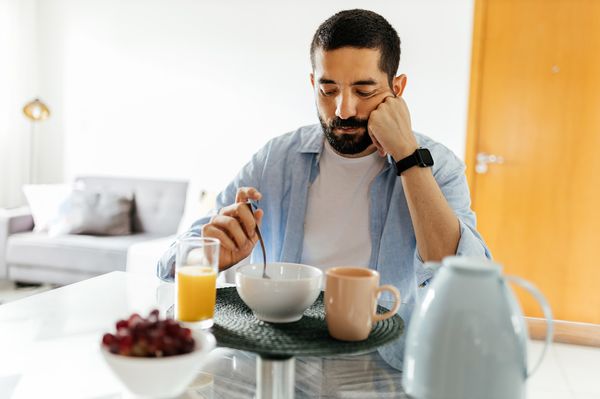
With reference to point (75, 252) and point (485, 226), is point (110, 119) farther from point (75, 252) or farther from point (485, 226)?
point (485, 226)

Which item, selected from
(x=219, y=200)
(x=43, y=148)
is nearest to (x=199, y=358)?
(x=219, y=200)

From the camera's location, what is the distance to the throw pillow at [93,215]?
3.65 m

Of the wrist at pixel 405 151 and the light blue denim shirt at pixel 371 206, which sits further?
the light blue denim shirt at pixel 371 206

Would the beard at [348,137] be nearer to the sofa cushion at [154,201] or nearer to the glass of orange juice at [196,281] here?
the glass of orange juice at [196,281]

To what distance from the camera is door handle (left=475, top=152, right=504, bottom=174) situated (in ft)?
10.8

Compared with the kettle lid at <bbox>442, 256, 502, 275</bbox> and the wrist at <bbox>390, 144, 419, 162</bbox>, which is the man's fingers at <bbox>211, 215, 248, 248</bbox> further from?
the kettle lid at <bbox>442, 256, 502, 275</bbox>

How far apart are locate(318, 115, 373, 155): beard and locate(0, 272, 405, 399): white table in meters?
0.57

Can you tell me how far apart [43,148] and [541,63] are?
12.1 ft

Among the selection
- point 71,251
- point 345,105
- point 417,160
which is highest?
point 345,105

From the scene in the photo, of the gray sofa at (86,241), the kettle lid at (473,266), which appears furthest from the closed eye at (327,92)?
the gray sofa at (86,241)

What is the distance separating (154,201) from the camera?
153 inches

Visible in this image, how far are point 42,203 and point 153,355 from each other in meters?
3.50

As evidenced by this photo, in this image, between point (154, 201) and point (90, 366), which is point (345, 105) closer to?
point (90, 366)

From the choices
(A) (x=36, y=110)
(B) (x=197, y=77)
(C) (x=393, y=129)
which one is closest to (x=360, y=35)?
(C) (x=393, y=129)
